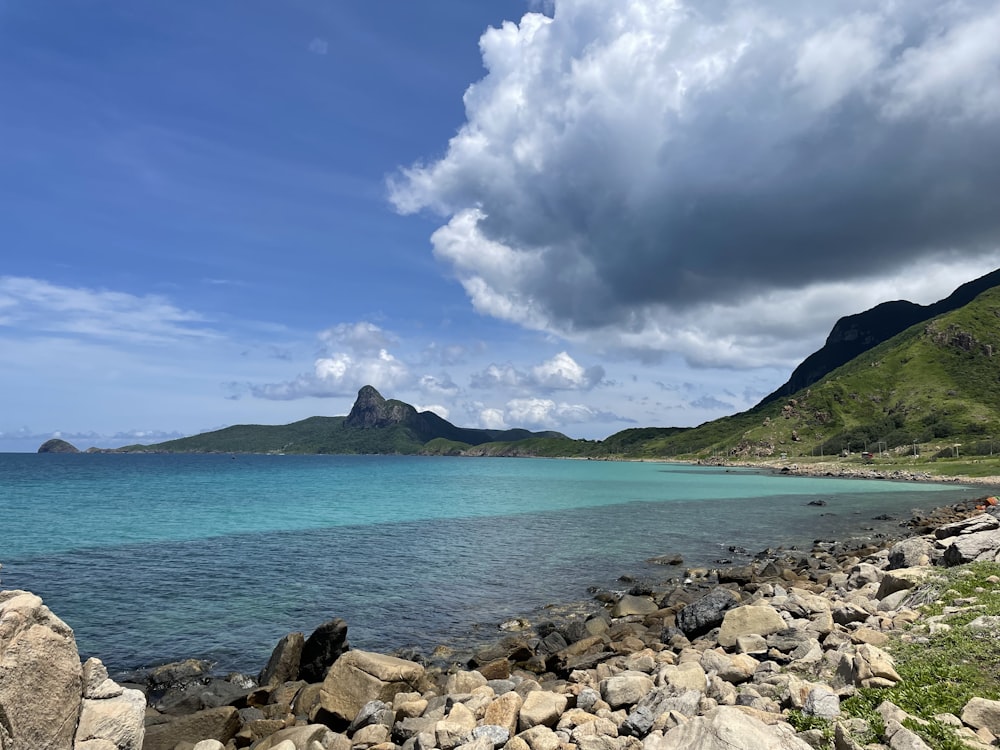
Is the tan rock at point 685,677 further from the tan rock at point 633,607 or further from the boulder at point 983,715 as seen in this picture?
the tan rock at point 633,607

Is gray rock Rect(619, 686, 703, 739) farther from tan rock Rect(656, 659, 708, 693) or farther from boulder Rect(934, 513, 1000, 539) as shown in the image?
boulder Rect(934, 513, 1000, 539)

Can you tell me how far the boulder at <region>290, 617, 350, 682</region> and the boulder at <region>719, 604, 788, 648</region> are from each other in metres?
13.9

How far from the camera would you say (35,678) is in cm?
912

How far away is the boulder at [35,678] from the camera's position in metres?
8.73

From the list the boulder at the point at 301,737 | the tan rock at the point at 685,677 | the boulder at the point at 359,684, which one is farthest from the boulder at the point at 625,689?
the boulder at the point at 301,737

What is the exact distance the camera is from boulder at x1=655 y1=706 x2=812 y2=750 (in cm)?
926

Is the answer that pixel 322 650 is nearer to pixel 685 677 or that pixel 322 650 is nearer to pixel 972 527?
pixel 685 677

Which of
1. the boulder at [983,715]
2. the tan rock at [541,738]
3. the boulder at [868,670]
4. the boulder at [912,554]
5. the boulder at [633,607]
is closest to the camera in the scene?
the boulder at [983,715]

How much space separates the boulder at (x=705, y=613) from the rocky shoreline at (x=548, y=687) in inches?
2.5

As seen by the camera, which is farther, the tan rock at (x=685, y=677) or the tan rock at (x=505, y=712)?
the tan rock at (x=685, y=677)

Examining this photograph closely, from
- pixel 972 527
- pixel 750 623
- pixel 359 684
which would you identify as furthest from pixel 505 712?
pixel 972 527

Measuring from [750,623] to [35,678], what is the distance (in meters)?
19.7

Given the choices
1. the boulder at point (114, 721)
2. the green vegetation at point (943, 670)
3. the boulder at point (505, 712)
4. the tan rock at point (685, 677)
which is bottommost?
the boulder at point (505, 712)

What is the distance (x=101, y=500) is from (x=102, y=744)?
339 ft
